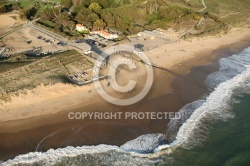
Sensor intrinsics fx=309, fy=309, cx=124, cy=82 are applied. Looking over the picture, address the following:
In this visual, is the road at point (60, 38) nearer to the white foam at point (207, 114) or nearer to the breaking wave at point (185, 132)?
the breaking wave at point (185, 132)

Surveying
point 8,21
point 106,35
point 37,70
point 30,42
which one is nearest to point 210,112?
point 37,70

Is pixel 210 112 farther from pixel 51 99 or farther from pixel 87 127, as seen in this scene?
pixel 51 99

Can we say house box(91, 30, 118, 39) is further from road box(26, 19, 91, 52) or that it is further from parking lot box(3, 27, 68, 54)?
parking lot box(3, 27, 68, 54)

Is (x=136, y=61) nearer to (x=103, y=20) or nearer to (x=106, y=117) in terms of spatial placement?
(x=106, y=117)

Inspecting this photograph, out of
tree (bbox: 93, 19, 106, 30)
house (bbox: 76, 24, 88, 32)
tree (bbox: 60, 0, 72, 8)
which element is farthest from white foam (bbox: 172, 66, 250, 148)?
tree (bbox: 60, 0, 72, 8)

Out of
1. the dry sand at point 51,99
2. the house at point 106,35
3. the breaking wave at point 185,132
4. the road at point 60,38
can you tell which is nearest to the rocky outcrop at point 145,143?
the breaking wave at point 185,132
